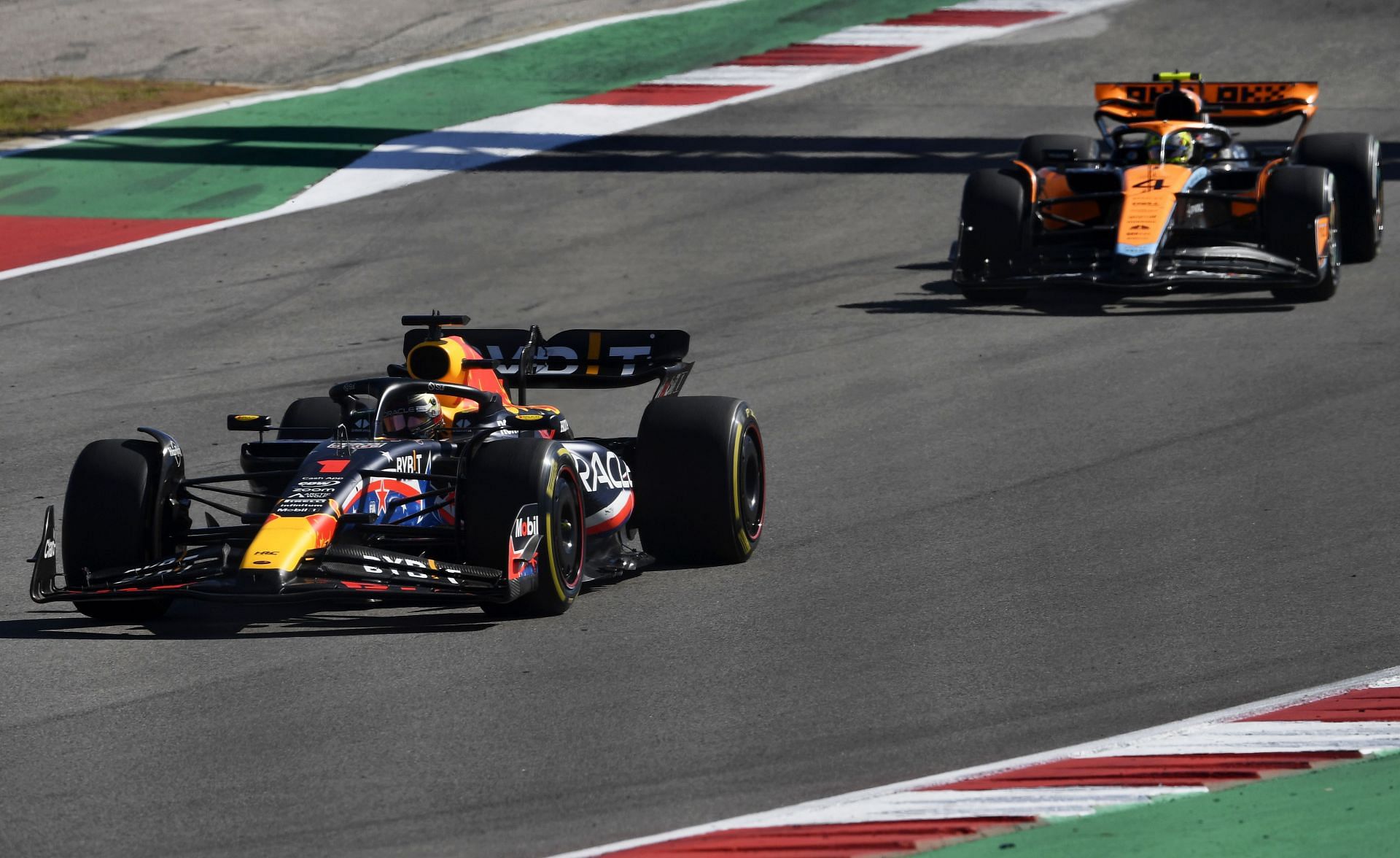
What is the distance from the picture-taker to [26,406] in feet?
46.9

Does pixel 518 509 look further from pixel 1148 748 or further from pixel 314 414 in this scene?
pixel 1148 748

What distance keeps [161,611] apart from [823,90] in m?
19.1

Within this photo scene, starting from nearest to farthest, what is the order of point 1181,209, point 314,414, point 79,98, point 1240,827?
point 1240,827 → point 314,414 → point 1181,209 → point 79,98

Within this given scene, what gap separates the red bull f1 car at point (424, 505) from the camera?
8.02m

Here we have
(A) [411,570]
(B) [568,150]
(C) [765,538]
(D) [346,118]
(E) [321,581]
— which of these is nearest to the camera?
(E) [321,581]

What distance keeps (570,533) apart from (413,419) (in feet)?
3.37

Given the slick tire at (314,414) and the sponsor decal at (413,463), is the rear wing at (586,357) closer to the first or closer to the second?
the slick tire at (314,414)

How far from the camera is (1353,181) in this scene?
57.1 ft

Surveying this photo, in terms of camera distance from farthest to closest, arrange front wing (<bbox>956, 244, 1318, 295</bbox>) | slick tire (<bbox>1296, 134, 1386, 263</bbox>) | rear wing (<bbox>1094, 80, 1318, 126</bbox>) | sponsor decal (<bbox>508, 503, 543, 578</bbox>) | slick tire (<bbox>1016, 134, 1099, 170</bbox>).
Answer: slick tire (<bbox>1016, 134, 1099, 170</bbox>), rear wing (<bbox>1094, 80, 1318, 126</bbox>), slick tire (<bbox>1296, 134, 1386, 263</bbox>), front wing (<bbox>956, 244, 1318, 295</bbox>), sponsor decal (<bbox>508, 503, 543, 578</bbox>)

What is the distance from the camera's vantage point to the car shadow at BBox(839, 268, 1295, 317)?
53.7ft

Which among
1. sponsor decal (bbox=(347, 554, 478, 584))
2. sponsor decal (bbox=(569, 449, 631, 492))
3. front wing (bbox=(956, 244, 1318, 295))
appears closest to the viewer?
sponsor decal (bbox=(347, 554, 478, 584))

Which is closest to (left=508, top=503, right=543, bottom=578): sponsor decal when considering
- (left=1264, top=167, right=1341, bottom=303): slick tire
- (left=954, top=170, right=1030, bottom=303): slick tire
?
(left=954, top=170, right=1030, bottom=303): slick tire

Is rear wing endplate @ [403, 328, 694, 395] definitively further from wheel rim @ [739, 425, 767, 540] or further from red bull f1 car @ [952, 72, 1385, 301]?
red bull f1 car @ [952, 72, 1385, 301]

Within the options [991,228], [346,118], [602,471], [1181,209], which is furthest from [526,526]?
[346,118]
